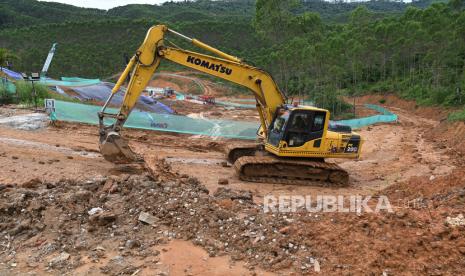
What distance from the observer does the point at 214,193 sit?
363 inches

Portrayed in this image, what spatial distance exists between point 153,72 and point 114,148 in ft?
7.97

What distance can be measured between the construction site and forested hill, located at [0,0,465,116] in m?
5.67

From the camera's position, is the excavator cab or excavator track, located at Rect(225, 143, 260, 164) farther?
excavator track, located at Rect(225, 143, 260, 164)

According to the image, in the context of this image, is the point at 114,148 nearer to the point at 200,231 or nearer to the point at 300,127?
the point at 200,231

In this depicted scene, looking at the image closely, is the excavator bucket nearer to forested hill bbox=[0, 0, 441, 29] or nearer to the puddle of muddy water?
the puddle of muddy water

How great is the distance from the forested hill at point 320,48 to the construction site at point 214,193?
5.67 m

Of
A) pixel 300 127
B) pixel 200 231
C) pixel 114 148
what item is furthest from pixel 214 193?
pixel 300 127

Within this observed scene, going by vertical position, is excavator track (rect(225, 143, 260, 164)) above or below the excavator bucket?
below

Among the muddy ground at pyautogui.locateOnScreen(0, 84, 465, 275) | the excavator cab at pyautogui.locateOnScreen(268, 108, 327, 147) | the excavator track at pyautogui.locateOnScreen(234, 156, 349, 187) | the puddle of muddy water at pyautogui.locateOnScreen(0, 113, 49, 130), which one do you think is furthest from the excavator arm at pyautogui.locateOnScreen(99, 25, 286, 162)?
the puddle of muddy water at pyautogui.locateOnScreen(0, 113, 49, 130)

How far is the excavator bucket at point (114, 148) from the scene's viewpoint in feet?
34.8

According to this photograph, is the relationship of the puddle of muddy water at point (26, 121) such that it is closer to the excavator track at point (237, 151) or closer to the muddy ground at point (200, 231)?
the muddy ground at point (200, 231)

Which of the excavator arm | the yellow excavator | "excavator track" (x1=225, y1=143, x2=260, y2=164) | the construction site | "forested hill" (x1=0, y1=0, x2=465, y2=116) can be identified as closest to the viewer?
the construction site

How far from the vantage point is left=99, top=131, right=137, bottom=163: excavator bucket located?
418 inches

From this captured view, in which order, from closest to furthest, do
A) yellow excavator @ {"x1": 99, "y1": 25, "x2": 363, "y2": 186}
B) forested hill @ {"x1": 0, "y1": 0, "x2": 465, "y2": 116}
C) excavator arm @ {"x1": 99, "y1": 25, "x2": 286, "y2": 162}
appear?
excavator arm @ {"x1": 99, "y1": 25, "x2": 286, "y2": 162} < yellow excavator @ {"x1": 99, "y1": 25, "x2": 363, "y2": 186} < forested hill @ {"x1": 0, "y1": 0, "x2": 465, "y2": 116}
